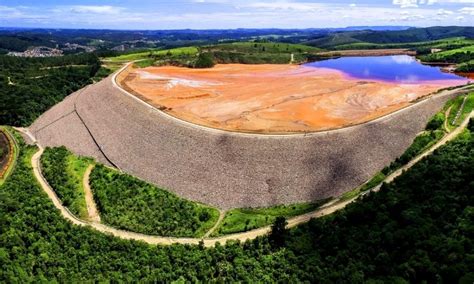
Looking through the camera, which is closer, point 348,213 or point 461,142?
point 348,213

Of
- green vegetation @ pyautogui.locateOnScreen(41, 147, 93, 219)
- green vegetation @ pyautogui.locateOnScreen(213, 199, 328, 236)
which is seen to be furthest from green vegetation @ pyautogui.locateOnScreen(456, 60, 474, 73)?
green vegetation @ pyautogui.locateOnScreen(41, 147, 93, 219)

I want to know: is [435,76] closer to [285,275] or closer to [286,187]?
[286,187]

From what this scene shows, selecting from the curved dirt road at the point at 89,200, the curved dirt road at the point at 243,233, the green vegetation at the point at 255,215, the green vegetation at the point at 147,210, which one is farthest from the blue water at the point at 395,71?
the curved dirt road at the point at 89,200

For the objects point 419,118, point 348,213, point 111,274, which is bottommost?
point 111,274

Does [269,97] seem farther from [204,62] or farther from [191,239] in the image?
[204,62]

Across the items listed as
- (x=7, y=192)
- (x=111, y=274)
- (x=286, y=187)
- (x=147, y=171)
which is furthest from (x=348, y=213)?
(x=7, y=192)

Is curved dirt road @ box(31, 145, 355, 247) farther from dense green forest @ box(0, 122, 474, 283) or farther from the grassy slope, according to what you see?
the grassy slope

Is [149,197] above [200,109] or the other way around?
the other way around

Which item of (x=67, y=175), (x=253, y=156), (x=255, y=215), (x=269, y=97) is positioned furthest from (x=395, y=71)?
(x=67, y=175)
